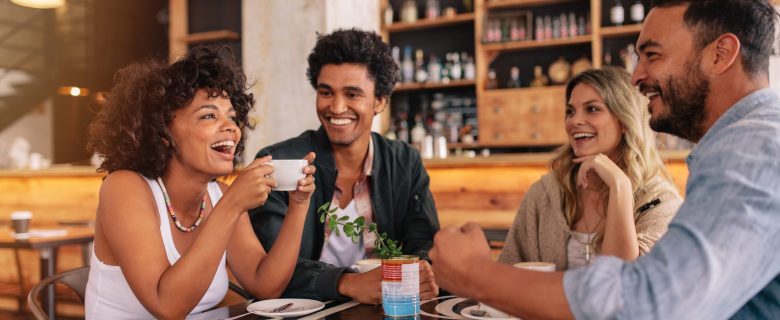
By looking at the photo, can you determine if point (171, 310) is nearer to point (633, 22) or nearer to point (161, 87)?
point (161, 87)

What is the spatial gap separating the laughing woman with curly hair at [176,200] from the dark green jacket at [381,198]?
0.63ft

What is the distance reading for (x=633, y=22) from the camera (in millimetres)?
5480

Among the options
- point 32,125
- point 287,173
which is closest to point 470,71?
point 32,125

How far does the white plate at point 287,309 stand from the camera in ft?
4.52

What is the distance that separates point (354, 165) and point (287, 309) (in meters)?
1.06

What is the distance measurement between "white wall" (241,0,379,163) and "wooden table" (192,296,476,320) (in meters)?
3.35

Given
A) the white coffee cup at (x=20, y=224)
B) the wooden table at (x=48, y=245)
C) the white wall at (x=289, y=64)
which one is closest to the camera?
the wooden table at (x=48, y=245)

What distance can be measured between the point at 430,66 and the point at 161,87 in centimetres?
450

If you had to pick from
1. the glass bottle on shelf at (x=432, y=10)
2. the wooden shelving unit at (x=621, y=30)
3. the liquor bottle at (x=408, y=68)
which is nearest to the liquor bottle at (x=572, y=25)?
the wooden shelving unit at (x=621, y=30)

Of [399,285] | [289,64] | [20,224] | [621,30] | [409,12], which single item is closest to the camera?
[399,285]

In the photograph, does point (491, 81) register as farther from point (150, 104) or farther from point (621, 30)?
point (150, 104)

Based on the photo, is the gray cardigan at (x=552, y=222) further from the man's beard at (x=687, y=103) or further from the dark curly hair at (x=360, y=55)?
the man's beard at (x=687, y=103)

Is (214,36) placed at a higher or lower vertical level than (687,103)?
higher

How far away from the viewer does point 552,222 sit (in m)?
2.25
